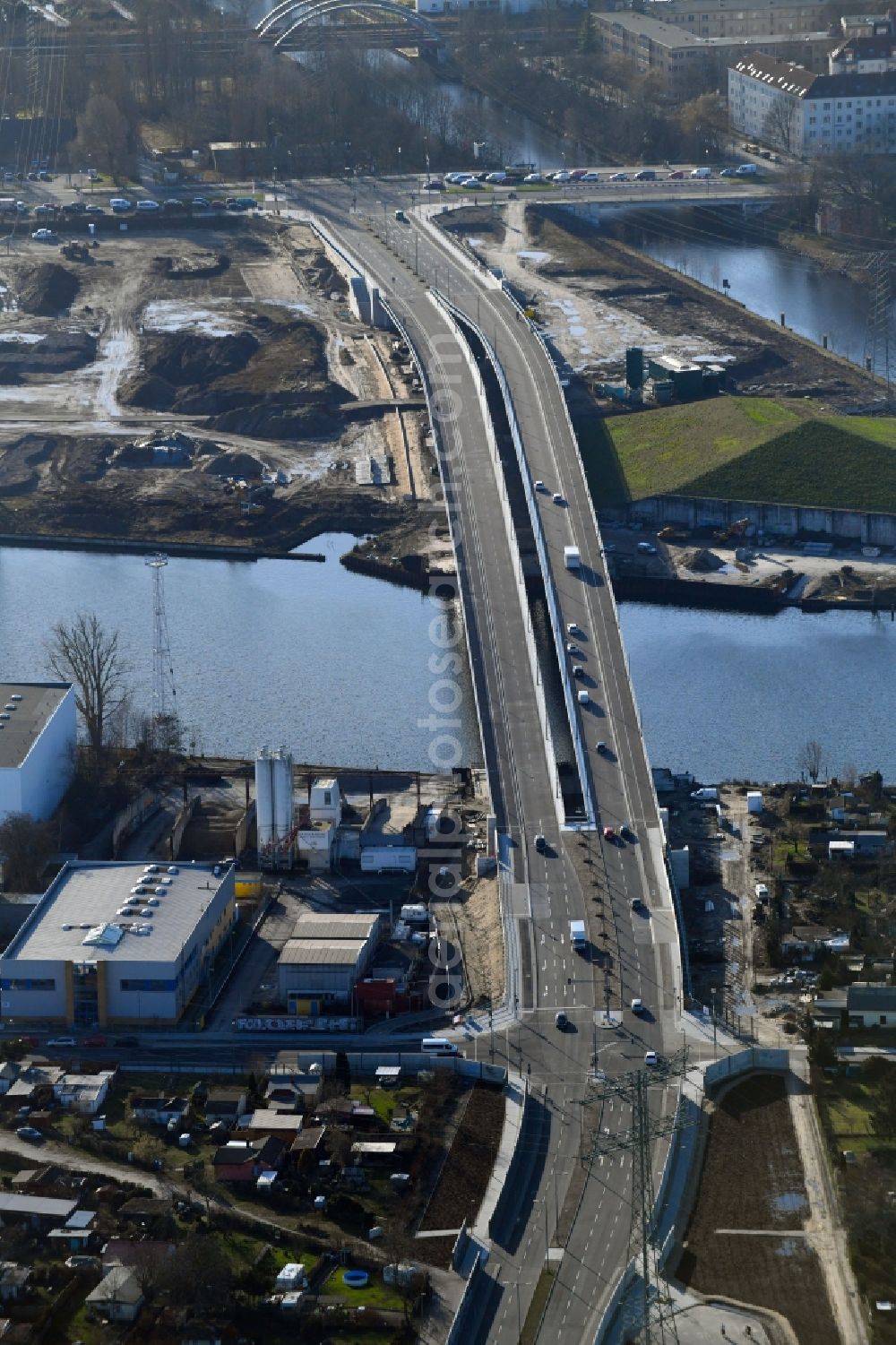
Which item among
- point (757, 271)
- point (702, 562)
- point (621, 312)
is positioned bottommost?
point (702, 562)

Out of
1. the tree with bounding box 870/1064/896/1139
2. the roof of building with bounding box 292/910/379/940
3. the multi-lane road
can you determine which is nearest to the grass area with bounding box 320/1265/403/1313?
the multi-lane road

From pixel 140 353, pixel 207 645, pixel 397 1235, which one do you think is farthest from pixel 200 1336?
pixel 140 353

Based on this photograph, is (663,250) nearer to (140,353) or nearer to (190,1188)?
(140,353)

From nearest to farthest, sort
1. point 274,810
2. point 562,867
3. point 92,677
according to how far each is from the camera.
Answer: point 562,867 < point 274,810 < point 92,677

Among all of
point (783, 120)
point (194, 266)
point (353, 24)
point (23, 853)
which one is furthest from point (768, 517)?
point (353, 24)

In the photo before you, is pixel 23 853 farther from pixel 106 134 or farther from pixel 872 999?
pixel 106 134

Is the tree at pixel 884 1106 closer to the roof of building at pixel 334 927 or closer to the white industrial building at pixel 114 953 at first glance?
the roof of building at pixel 334 927

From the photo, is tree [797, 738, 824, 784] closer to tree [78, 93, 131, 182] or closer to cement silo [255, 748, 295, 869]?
cement silo [255, 748, 295, 869]
